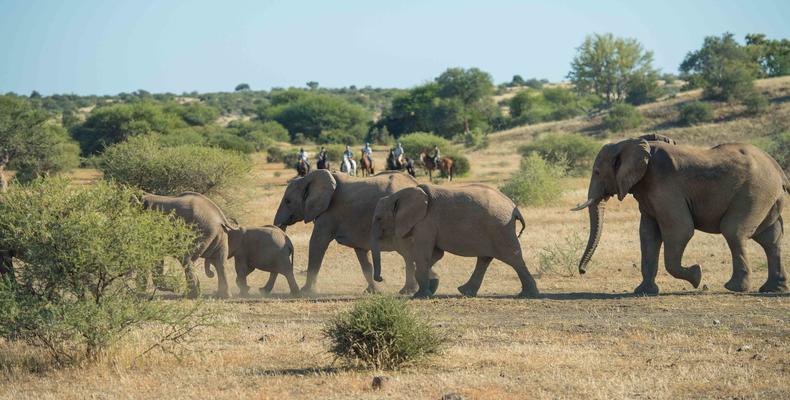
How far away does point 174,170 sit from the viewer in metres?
29.2

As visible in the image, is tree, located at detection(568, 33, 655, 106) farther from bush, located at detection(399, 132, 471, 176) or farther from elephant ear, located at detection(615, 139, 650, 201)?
elephant ear, located at detection(615, 139, 650, 201)

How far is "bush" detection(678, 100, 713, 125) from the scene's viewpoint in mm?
60000

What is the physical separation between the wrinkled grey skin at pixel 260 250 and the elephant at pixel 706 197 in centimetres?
604

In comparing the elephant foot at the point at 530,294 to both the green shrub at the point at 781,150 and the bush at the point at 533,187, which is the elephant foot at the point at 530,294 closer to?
the bush at the point at 533,187

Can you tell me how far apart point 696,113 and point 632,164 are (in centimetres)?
4638

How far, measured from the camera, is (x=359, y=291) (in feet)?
63.0

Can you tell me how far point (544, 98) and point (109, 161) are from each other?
7049cm

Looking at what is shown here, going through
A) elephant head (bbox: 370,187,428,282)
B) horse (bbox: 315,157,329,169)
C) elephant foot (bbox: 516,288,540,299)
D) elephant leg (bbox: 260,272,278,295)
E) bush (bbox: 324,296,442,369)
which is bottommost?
elephant leg (bbox: 260,272,278,295)

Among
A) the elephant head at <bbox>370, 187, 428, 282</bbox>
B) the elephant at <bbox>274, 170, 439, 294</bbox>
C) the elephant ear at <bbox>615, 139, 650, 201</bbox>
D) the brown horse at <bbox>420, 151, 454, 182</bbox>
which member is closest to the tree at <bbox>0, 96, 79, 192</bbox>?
the brown horse at <bbox>420, 151, 454, 182</bbox>

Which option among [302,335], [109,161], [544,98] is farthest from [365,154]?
[544,98]

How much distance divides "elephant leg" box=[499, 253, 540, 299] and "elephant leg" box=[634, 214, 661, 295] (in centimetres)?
161

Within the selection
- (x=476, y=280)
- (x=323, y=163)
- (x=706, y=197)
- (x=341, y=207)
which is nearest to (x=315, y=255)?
(x=341, y=207)

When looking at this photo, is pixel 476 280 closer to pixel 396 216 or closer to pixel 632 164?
pixel 396 216

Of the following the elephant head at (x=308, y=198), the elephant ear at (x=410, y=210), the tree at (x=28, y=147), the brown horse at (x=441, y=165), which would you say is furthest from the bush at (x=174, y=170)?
the brown horse at (x=441, y=165)
